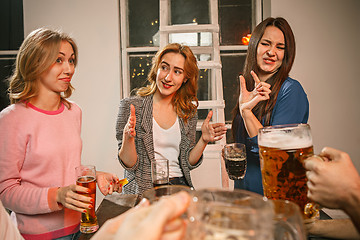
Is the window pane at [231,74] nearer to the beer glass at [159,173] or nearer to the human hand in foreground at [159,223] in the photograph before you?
the beer glass at [159,173]

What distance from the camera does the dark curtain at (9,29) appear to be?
3176mm

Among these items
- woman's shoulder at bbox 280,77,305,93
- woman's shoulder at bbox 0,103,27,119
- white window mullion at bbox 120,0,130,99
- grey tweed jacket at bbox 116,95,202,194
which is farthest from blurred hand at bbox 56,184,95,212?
white window mullion at bbox 120,0,130,99

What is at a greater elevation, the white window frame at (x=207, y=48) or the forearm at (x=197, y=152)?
the white window frame at (x=207, y=48)

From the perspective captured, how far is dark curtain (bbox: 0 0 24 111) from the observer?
3176 millimetres

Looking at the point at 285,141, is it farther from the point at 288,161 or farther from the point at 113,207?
the point at 113,207

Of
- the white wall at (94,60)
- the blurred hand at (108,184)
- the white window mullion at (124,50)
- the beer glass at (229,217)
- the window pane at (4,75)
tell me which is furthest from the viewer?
the window pane at (4,75)

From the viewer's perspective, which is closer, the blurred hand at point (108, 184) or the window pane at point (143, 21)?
the blurred hand at point (108, 184)

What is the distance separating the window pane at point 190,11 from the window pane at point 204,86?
23.7 inches

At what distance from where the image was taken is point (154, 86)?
7.81 feet

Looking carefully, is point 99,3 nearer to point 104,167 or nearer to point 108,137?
point 108,137

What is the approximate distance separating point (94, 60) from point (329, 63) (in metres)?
2.64

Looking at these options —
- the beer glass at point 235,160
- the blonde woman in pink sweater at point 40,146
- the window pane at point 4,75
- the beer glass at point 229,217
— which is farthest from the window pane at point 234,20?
the beer glass at point 229,217

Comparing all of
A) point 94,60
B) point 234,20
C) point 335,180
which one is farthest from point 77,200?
point 234,20

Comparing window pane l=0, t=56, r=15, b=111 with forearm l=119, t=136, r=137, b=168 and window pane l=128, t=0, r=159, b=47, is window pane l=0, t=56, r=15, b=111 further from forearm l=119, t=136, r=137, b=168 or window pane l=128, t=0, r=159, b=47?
forearm l=119, t=136, r=137, b=168
